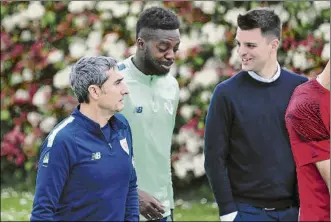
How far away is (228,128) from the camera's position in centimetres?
537

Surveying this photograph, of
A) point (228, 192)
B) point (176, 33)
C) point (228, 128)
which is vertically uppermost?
point (176, 33)

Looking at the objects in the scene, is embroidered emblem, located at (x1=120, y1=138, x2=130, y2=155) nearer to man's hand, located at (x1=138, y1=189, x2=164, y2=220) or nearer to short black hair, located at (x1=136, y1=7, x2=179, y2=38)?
man's hand, located at (x1=138, y1=189, x2=164, y2=220)

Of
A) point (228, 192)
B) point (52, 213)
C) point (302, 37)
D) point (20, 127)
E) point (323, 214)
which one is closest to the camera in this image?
point (323, 214)

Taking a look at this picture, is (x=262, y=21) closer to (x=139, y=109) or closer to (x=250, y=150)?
(x=250, y=150)

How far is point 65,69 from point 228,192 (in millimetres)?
4732

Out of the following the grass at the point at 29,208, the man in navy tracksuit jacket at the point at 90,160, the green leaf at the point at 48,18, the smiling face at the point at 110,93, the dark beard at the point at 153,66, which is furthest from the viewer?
the green leaf at the point at 48,18

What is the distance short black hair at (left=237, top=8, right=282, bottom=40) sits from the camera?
5523 mm

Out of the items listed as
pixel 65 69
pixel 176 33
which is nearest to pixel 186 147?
pixel 65 69

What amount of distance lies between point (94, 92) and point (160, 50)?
933mm

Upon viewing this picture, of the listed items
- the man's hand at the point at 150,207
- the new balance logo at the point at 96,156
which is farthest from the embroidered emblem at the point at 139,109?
the new balance logo at the point at 96,156

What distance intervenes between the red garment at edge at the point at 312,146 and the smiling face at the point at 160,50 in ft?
4.45

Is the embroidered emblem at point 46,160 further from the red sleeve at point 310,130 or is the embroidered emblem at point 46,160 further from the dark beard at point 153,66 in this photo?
the dark beard at point 153,66

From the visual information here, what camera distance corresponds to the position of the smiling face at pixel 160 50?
5.44 metres

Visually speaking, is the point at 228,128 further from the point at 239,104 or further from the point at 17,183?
the point at 17,183
